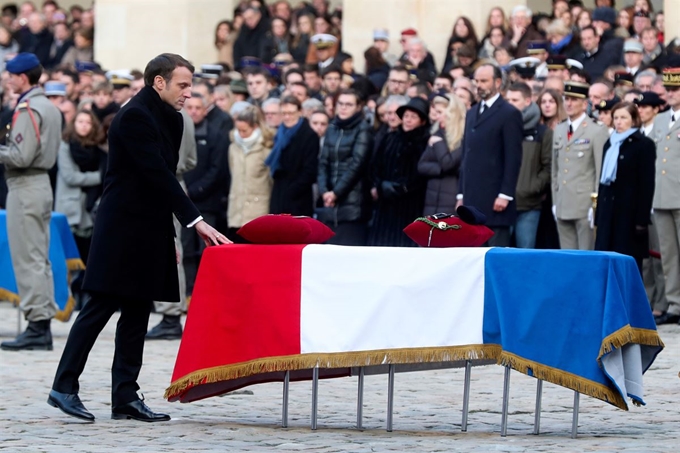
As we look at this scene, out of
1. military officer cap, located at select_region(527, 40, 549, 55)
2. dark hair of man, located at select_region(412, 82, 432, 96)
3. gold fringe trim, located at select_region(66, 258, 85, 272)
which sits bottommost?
gold fringe trim, located at select_region(66, 258, 85, 272)

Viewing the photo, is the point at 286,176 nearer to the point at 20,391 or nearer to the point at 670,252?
the point at 670,252

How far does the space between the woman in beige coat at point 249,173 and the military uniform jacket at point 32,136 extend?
3.44m

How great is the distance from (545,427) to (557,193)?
5613 millimetres

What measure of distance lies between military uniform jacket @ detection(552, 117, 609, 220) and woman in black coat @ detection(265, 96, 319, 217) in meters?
2.29

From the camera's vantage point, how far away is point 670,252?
1307cm

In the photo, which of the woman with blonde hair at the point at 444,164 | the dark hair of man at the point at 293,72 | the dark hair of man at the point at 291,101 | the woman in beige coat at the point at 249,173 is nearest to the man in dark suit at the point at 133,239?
the woman with blonde hair at the point at 444,164

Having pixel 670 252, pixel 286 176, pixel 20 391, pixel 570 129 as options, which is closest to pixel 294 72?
pixel 286 176

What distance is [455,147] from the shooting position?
13.8 metres

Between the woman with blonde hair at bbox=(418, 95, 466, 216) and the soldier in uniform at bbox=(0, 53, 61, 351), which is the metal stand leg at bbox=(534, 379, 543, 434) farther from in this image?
the woman with blonde hair at bbox=(418, 95, 466, 216)

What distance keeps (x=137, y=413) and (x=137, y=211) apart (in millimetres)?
1026

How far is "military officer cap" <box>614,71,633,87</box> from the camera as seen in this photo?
585 inches

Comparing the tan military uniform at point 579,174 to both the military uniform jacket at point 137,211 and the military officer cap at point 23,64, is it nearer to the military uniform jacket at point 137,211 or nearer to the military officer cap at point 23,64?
the military officer cap at point 23,64

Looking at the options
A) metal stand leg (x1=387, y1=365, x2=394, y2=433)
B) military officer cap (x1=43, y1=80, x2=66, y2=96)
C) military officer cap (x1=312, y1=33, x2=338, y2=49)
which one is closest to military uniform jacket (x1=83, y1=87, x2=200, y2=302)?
metal stand leg (x1=387, y1=365, x2=394, y2=433)

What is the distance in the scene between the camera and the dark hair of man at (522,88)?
14.0m
